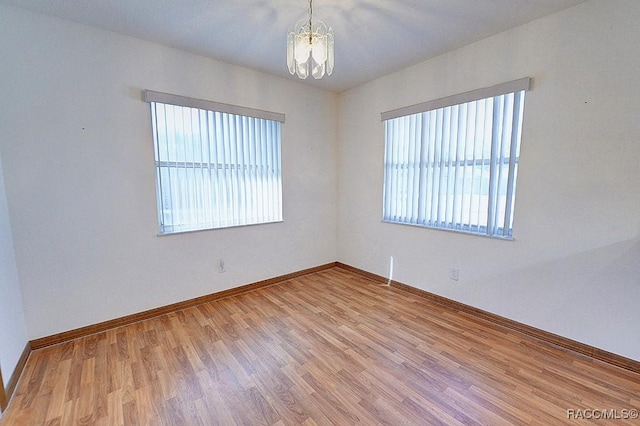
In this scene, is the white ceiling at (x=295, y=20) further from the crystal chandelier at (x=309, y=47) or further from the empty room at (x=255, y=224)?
the crystal chandelier at (x=309, y=47)

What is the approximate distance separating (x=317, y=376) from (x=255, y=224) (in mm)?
1907

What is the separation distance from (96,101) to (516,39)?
11.6 feet

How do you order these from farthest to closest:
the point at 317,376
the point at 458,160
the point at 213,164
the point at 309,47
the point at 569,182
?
the point at 213,164
the point at 458,160
the point at 569,182
the point at 317,376
the point at 309,47

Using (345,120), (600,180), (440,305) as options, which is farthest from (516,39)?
(440,305)

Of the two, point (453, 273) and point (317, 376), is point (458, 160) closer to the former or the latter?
point (453, 273)

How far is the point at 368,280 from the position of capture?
141 inches

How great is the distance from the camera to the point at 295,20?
2123mm

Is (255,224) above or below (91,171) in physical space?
below

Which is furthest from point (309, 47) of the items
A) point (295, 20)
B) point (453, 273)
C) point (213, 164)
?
point (453, 273)

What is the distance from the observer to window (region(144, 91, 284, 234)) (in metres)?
2.61

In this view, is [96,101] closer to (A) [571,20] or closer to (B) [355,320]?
(B) [355,320]

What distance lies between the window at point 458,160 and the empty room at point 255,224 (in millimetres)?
19

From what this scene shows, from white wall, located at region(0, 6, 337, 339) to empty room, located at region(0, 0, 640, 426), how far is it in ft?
0.05

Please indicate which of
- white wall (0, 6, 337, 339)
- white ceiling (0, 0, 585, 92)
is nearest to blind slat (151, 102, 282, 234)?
white wall (0, 6, 337, 339)
